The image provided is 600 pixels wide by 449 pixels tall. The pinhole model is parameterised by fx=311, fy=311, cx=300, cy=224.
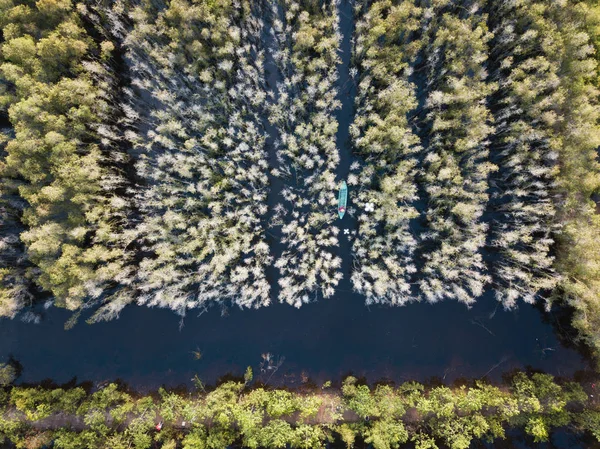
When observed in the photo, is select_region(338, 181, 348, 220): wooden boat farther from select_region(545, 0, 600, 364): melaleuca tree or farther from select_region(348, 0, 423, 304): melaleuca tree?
select_region(545, 0, 600, 364): melaleuca tree

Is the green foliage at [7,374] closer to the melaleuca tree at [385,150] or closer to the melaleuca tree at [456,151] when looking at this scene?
the melaleuca tree at [385,150]

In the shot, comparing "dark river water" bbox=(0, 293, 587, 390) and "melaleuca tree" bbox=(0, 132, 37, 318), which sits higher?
"melaleuca tree" bbox=(0, 132, 37, 318)

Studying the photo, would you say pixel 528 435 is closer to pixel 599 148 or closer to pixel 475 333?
pixel 475 333

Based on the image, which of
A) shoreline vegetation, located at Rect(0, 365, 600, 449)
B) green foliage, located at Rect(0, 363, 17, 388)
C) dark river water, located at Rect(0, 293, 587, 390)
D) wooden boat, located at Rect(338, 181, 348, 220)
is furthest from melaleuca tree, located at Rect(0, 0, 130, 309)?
wooden boat, located at Rect(338, 181, 348, 220)

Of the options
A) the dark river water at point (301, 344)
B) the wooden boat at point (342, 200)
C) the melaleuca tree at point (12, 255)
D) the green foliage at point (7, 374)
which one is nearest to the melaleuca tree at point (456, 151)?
the dark river water at point (301, 344)

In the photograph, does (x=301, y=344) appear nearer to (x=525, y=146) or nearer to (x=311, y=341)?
(x=311, y=341)

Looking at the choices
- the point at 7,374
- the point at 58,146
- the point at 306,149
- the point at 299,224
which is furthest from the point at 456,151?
the point at 7,374

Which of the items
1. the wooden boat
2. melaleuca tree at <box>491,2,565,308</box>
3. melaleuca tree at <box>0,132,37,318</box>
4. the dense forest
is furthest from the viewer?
the wooden boat
